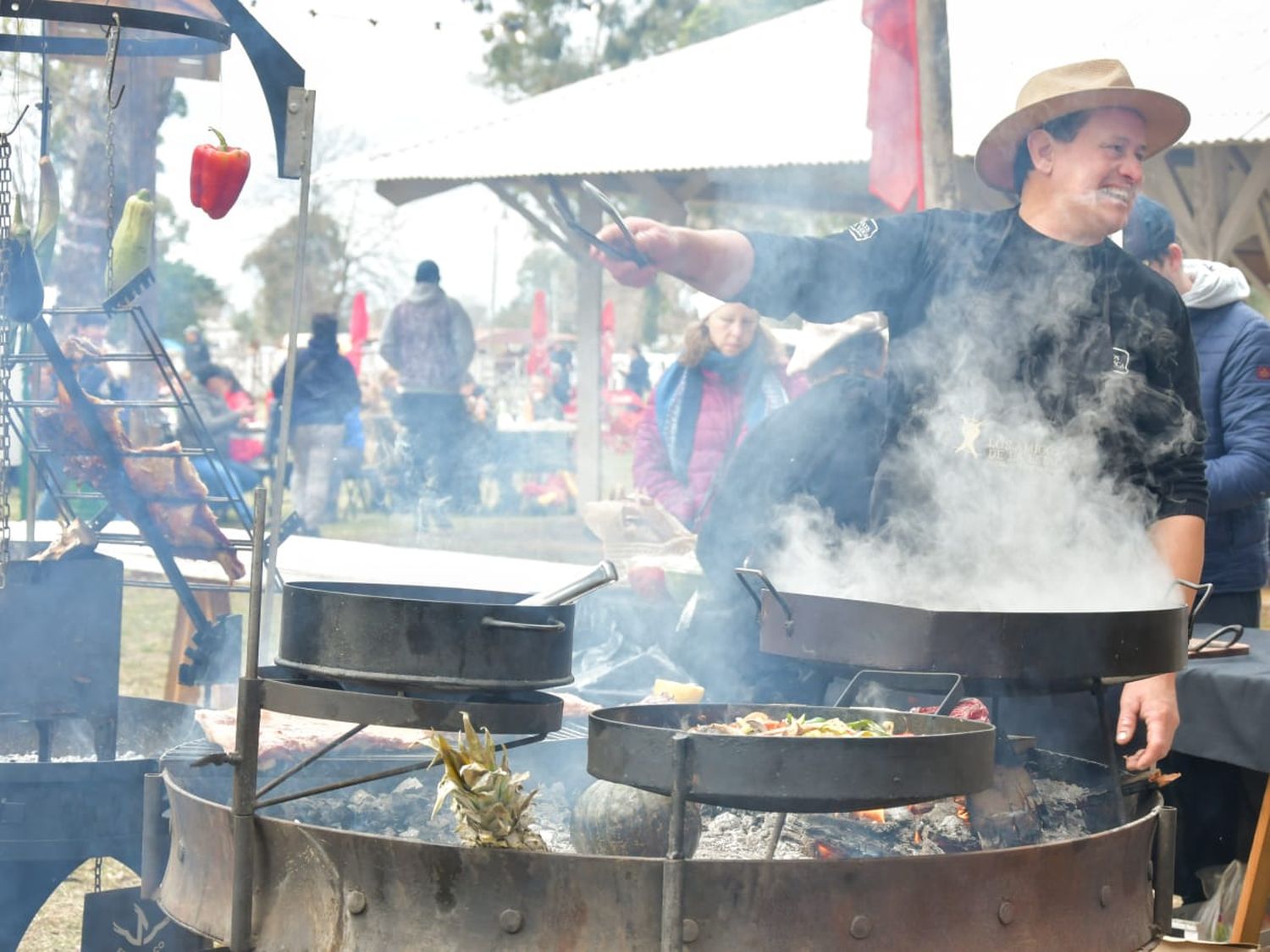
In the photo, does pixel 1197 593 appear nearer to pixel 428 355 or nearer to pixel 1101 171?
pixel 1101 171

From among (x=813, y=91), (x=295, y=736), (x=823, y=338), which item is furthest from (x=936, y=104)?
(x=813, y=91)

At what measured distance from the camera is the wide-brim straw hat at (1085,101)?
10.2 ft

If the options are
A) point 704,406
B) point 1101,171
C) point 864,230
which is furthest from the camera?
point 704,406

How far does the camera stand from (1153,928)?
276 cm

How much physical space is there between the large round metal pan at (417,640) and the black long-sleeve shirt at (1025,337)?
3.39ft

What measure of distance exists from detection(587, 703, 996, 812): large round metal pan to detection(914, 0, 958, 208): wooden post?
337 centimetres

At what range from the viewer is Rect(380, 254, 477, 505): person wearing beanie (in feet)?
39.2

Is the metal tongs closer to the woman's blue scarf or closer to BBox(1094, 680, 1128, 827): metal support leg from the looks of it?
BBox(1094, 680, 1128, 827): metal support leg

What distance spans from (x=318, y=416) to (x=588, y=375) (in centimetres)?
263

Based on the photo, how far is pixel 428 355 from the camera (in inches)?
471

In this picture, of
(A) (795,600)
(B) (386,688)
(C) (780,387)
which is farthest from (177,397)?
(C) (780,387)

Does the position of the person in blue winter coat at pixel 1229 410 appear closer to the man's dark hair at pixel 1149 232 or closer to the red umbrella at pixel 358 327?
the man's dark hair at pixel 1149 232

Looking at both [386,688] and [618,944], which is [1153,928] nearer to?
[618,944]

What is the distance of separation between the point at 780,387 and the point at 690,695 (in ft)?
8.36
